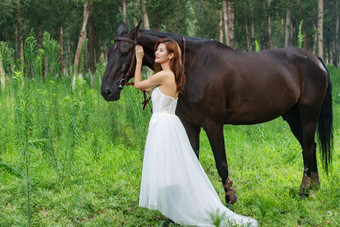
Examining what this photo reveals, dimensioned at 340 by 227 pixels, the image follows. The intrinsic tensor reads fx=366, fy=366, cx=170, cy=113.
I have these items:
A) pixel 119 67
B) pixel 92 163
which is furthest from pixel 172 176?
pixel 92 163

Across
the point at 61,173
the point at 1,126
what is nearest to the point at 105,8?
the point at 1,126

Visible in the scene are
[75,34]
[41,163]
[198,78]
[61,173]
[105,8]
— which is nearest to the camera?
[198,78]

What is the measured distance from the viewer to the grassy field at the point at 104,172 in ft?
13.3

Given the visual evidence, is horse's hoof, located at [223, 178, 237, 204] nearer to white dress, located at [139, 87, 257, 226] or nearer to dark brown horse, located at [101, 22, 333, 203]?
dark brown horse, located at [101, 22, 333, 203]

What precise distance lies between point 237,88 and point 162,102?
1.03 metres

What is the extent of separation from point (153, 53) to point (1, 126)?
14.3 feet

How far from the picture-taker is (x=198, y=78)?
155 inches

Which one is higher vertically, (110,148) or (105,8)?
(105,8)

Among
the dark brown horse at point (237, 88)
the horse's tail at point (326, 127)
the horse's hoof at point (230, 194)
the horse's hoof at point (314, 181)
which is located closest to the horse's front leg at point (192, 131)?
the dark brown horse at point (237, 88)

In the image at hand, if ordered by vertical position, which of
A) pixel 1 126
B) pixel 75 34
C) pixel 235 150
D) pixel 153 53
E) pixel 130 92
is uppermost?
pixel 75 34

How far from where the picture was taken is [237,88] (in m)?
4.11

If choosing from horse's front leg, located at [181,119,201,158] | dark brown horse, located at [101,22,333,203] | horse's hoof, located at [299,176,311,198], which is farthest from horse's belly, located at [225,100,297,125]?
horse's hoof, located at [299,176,311,198]

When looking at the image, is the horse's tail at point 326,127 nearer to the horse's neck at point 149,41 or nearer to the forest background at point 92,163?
the forest background at point 92,163

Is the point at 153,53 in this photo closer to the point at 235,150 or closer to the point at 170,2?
the point at 235,150
